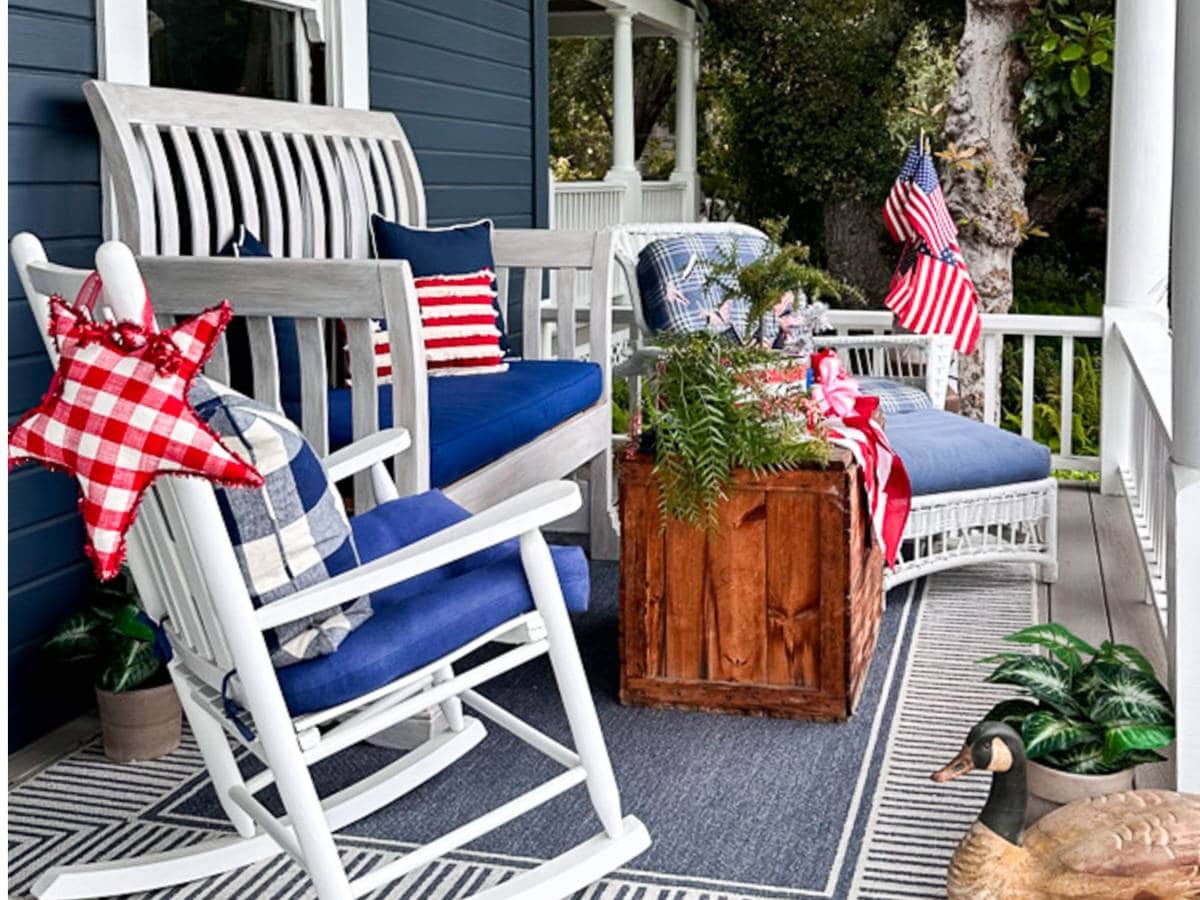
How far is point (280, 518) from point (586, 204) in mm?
9203

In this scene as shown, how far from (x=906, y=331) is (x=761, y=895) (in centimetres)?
329

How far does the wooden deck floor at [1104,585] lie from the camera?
4.01 metres

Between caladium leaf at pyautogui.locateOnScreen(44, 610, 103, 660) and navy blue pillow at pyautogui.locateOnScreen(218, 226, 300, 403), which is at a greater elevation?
navy blue pillow at pyautogui.locateOnScreen(218, 226, 300, 403)

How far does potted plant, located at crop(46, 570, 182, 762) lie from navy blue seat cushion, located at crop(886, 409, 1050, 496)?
75.2 inches

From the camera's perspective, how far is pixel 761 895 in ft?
8.49

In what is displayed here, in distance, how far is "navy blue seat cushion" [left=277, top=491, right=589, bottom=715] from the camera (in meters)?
2.32

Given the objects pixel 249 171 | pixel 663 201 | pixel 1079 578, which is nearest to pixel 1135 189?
pixel 1079 578

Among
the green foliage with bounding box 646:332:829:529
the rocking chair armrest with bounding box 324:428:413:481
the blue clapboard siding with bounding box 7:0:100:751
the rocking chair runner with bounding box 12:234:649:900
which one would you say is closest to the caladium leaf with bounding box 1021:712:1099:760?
the rocking chair runner with bounding box 12:234:649:900

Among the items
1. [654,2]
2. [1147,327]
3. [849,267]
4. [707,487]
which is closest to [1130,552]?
[1147,327]

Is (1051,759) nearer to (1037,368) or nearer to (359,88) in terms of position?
(359,88)

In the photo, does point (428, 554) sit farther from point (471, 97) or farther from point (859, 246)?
point (859, 246)

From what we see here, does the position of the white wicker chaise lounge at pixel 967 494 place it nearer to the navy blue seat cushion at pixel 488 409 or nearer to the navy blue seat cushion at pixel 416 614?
the navy blue seat cushion at pixel 488 409

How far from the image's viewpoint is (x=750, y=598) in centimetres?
338

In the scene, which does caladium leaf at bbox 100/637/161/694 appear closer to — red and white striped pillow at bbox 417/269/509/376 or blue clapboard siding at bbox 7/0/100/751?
blue clapboard siding at bbox 7/0/100/751
